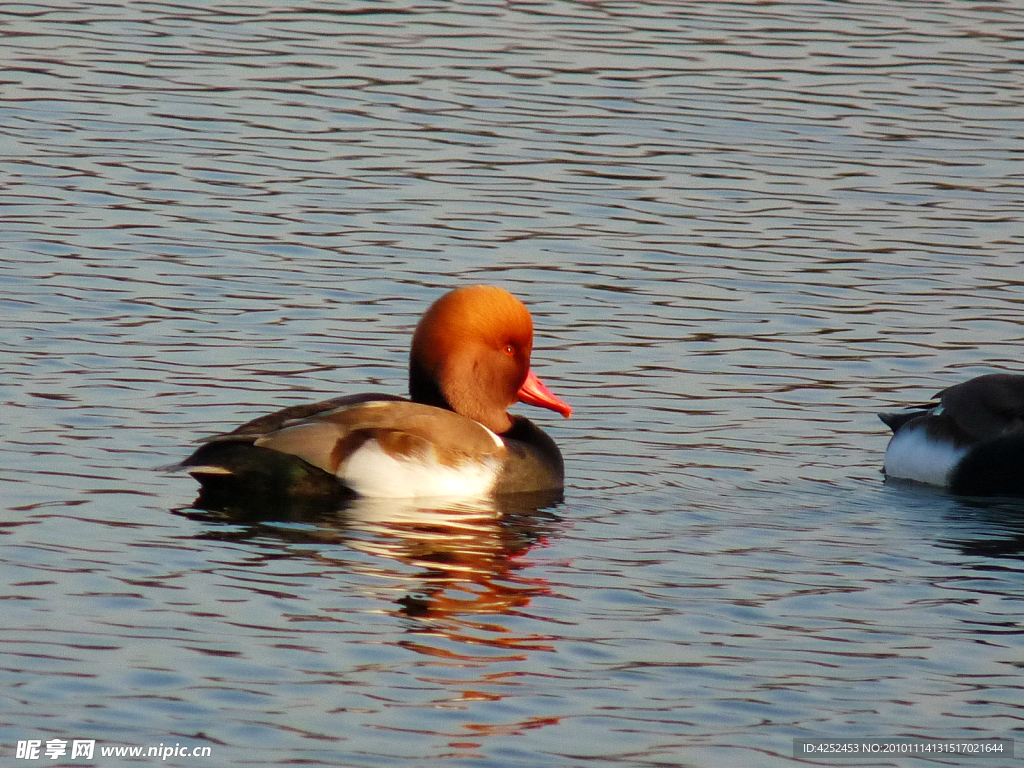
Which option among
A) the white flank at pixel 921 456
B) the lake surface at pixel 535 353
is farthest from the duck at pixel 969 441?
the lake surface at pixel 535 353

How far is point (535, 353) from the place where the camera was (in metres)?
11.8

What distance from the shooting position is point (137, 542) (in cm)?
815

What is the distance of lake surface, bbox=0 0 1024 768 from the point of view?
22.0ft

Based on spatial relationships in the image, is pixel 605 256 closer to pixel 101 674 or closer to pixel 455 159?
pixel 455 159

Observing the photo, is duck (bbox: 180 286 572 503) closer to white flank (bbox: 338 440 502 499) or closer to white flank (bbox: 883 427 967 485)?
white flank (bbox: 338 440 502 499)

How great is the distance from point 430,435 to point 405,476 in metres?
0.23

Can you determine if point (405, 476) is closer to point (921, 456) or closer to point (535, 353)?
point (921, 456)

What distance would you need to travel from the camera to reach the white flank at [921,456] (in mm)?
9969

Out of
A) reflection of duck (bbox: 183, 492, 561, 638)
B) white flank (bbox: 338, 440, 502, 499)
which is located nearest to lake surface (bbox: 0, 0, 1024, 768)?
reflection of duck (bbox: 183, 492, 561, 638)

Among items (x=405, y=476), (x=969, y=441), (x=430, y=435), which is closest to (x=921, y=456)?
(x=969, y=441)

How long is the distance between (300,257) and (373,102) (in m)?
4.33

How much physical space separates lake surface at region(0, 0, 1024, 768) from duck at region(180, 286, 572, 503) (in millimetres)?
229

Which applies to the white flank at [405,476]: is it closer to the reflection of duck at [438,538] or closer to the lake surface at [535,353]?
the reflection of duck at [438,538]

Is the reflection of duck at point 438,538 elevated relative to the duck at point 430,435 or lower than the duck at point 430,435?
lower
